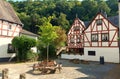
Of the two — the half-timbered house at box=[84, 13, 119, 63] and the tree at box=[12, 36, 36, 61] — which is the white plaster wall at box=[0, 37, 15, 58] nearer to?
the tree at box=[12, 36, 36, 61]

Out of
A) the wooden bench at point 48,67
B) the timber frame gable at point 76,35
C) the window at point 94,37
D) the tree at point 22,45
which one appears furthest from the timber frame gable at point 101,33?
the wooden bench at point 48,67

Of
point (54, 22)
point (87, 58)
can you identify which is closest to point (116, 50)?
point (87, 58)

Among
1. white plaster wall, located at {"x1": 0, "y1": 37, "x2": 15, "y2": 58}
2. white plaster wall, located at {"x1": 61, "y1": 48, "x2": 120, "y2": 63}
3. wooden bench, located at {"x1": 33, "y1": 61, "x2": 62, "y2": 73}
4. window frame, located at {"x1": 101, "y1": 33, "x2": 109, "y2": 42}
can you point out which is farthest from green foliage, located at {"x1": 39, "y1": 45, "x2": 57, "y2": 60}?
wooden bench, located at {"x1": 33, "y1": 61, "x2": 62, "y2": 73}

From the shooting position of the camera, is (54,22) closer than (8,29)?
No

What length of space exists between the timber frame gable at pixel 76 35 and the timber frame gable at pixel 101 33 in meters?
4.22

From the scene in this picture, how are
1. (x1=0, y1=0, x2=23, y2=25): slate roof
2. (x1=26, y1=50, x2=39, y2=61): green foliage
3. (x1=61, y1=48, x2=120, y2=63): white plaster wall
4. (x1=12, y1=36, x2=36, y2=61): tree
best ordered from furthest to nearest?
(x1=0, y1=0, x2=23, y2=25): slate roof → (x1=26, y1=50, x2=39, y2=61): green foliage → (x1=61, y1=48, x2=120, y2=63): white plaster wall → (x1=12, y1=36, x2=36, y2=61): tree

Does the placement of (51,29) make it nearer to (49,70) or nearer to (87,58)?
(49,70)

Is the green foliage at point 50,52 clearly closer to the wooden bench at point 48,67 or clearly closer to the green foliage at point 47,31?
the green foliage at point 47,31

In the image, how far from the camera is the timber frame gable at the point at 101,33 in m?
31.2

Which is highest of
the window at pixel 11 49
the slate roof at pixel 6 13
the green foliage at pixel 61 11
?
the green foliage at pixel 61 11

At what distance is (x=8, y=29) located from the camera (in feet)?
105

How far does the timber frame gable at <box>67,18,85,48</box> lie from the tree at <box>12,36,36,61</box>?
11990mm

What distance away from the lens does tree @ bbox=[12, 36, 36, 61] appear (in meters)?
30.1

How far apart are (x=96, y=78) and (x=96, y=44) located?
1785 cm
